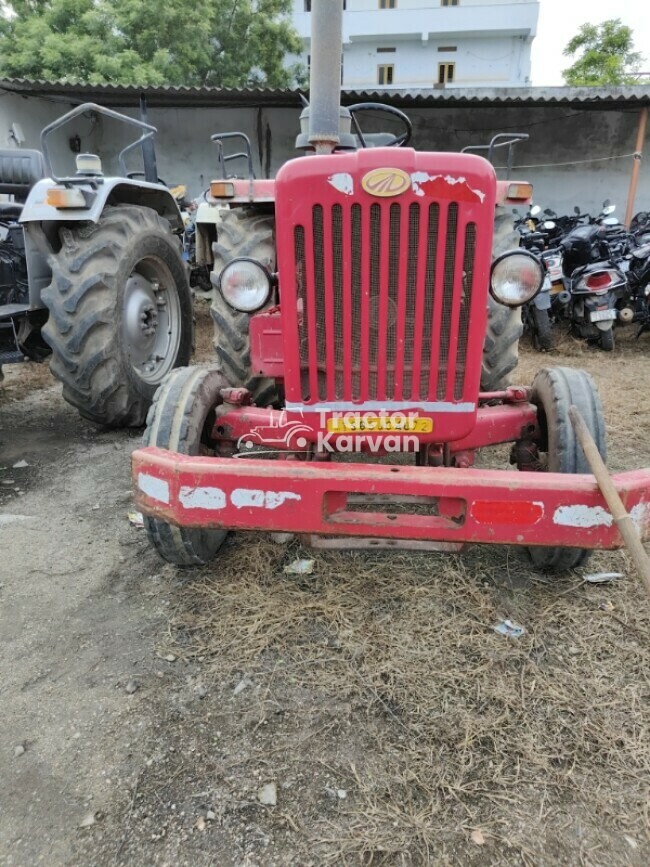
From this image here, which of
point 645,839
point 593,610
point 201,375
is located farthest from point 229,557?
point 645,839

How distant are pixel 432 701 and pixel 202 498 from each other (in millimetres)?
987

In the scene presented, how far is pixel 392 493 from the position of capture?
196 centimetres

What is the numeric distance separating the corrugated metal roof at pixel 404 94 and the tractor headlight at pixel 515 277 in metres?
9.33

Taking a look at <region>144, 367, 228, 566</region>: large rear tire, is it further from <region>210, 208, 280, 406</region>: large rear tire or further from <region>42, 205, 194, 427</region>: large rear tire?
<region>42, 205, 194, 427</region>: large rear tire

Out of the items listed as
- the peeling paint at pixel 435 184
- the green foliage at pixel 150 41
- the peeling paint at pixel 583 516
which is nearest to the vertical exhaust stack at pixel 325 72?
the peeling paint at pixel 435 184

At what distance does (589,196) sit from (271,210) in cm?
1104

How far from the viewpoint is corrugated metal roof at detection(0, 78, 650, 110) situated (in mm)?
10406

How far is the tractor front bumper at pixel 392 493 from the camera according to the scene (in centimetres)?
189

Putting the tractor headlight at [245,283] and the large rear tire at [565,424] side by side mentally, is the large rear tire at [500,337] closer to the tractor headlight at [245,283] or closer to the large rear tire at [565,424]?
Result: the large rear tire at [565,424]

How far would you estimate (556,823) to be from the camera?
5.10 ft

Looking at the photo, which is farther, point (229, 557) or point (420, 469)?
point (229, 557)

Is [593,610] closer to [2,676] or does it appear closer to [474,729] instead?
[474,729]

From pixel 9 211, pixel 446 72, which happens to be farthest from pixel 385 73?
pixel 9 211

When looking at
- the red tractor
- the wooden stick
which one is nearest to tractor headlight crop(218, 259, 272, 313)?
the red tractor
